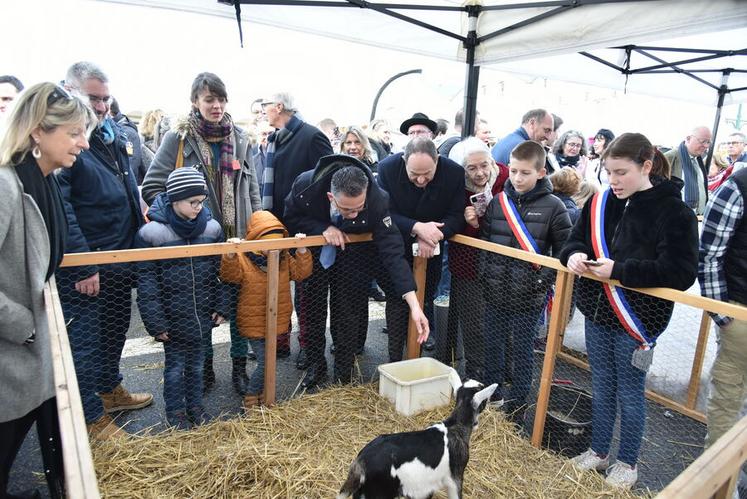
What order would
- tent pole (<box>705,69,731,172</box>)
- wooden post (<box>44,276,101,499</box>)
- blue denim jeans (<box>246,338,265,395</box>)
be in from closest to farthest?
wooden post (<box>44,276,101,499</box>) → blue denim jeans (<box>246,338,265,395</box>) → tent pole (<box>705,69,731,172</box>)

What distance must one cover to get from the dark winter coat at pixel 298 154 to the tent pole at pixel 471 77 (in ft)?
5.11

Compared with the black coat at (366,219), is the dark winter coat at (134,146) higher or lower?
higher

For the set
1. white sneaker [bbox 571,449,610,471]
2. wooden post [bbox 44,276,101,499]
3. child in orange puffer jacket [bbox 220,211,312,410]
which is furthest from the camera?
child in orange puffer jacket [bbox 220,211,312,410]

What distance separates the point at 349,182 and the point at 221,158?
3.25ft

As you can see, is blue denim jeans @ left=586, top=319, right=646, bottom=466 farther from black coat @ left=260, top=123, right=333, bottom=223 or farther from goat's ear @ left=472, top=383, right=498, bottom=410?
black coat @ left=260, top=123, right=333, bottom=223

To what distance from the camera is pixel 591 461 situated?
2.70 meters

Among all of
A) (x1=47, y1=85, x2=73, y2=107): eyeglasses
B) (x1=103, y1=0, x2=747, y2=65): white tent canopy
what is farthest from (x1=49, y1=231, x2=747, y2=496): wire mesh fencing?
(x1=103, y1=0, x2=747, y2=65): white tent canopy

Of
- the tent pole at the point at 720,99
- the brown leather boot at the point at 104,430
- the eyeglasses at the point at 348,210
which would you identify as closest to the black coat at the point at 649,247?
the eyeglasses at the point at 348,210

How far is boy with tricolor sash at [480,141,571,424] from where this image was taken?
9.63 ft

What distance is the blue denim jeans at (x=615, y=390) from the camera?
2467 mm

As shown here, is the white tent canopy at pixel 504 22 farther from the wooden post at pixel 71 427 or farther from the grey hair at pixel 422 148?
the wooden post at pixel 71 427

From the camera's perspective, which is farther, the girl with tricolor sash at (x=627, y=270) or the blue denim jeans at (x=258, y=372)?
the blue denim jeans at (x=258, y=372)

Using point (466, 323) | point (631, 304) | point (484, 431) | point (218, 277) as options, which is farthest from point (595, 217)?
point (218, 277)

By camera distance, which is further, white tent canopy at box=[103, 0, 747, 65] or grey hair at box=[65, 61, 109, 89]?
white tent canopy at box=[103, 0, 747, 65]
